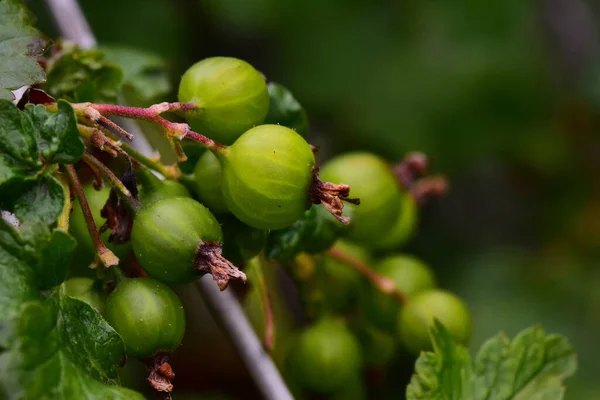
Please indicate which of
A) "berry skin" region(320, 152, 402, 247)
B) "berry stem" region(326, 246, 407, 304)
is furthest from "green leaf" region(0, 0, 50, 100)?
"berry stem" region(326, 246, 407, 304)

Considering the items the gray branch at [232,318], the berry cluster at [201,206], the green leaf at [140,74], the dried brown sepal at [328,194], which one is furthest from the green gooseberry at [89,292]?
the green leaf at [140,74]

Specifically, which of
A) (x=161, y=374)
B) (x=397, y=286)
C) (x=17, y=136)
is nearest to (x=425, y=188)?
(x=397, y=286)

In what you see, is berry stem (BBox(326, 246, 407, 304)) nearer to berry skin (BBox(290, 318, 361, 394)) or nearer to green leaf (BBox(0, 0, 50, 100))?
berry skin (BBox(290, 318, 361, 394))

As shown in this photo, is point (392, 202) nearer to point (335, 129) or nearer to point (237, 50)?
point (335, 129)

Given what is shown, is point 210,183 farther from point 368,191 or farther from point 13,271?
point 368,191

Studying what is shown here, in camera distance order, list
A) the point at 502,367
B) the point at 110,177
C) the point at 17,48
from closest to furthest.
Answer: the point at 110,177 → the point at 17,48 → the point at 502,367

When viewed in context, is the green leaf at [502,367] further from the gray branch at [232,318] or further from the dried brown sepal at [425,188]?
the dried brown sepal at [425,188]
